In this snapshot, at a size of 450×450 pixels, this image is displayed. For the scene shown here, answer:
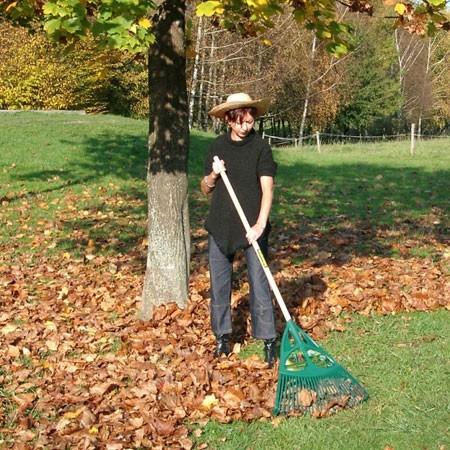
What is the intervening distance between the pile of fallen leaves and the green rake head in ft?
0.19

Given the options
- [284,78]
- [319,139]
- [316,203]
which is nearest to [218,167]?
[316,203]

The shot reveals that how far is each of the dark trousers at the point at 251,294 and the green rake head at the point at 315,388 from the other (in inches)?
26.8

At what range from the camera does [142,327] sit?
645 centimetres

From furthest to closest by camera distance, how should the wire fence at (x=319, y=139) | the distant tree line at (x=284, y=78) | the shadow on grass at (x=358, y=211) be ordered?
the wire fence at (x=319, y=139) < the distant tree line at (x=284, y=78) < the shadow on grass at (x=358, y=211)

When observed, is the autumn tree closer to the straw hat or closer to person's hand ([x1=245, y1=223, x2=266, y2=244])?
the straw hat

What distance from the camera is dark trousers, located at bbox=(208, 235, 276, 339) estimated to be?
17.7ft

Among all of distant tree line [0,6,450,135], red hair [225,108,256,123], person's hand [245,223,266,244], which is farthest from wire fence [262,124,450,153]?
person's hand [245,223,266,244]

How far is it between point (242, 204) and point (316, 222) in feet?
23.6

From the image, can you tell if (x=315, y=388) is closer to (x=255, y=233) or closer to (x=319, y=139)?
(x=255, y=233)

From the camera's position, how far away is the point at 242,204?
536 cm

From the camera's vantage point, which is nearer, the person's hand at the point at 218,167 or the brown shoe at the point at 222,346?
the person's hand at the point at 218,167

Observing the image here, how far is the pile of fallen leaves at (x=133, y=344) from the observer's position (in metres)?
4.66

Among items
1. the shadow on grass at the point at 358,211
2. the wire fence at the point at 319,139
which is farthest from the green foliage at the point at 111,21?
the wire fence at the point at 319,139

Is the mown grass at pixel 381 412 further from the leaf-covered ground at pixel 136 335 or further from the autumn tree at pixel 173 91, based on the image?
the autumn tree at pixel 173 91
